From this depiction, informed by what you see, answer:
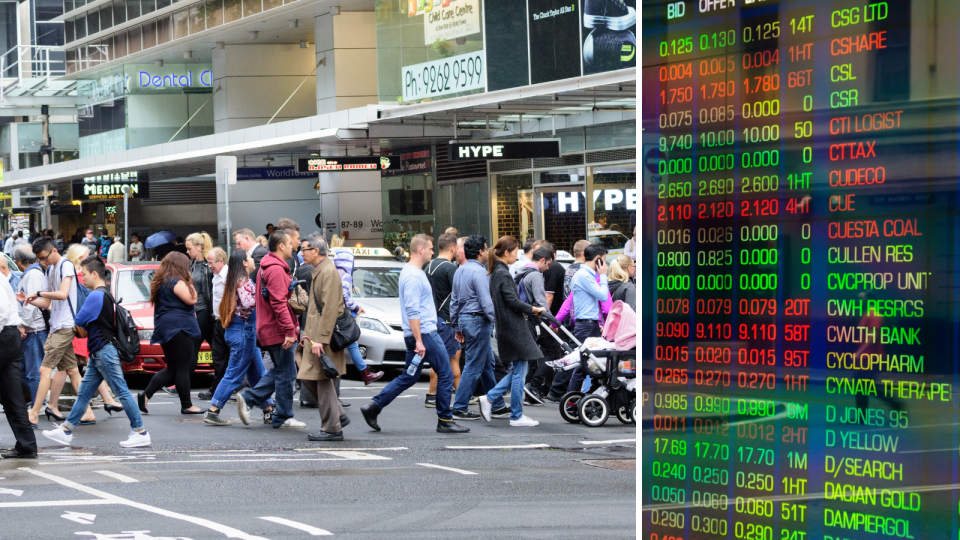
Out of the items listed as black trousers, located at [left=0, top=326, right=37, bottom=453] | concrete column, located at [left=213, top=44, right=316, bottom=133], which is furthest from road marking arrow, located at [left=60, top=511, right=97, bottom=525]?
concrete column, located at [left=213, top=44, right=316, bottom=133]

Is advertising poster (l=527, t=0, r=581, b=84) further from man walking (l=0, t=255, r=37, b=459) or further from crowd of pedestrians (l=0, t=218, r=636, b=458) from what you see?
man walking (l=0, t=255, r=37, b=459)

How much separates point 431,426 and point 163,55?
28.4 metres

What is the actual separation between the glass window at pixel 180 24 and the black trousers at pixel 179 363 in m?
24.1

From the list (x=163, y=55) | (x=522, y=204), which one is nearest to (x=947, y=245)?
(x=522, y=204)

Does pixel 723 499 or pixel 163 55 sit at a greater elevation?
pixel 163 55

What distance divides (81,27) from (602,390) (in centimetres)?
3588

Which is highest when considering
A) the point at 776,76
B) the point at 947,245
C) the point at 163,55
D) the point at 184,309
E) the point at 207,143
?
the point at 163,55

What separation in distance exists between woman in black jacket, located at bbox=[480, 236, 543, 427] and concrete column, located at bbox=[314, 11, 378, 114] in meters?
18.8

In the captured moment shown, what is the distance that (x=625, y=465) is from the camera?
889cm

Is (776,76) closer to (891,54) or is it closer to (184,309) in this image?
(891,54)

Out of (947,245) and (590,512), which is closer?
(947,245)

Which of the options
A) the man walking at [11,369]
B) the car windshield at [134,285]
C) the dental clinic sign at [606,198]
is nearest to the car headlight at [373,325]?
the car windshield at [134,285]

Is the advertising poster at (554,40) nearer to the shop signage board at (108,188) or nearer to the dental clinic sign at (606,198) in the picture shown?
the dental clinic sign at (606,198)

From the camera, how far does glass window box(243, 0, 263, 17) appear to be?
29.8 metres
